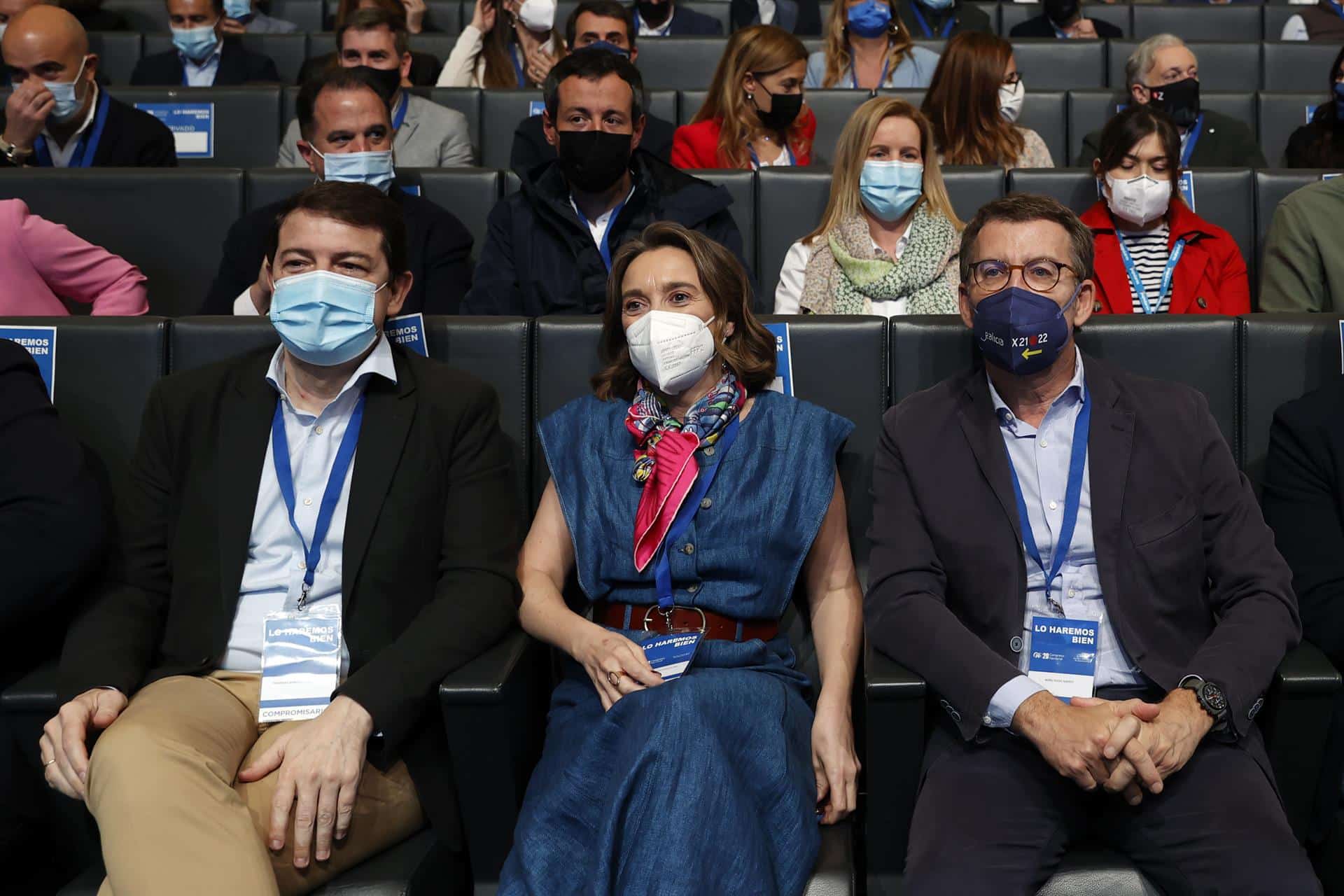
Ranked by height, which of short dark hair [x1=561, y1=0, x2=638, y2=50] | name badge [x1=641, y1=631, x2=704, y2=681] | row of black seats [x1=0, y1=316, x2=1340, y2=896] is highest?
short dark hair [x1=561, y1=0, x2=638, y2=50]

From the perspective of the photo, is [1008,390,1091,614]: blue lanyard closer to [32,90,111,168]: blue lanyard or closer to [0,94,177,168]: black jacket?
[0,94,177,168]: black jacket

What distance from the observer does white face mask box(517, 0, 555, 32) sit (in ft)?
16.6

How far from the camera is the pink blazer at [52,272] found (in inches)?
114

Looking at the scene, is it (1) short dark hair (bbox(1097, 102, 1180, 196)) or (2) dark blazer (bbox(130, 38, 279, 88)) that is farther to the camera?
(2) dark blazer (bbox(130, 38, 279, 88))

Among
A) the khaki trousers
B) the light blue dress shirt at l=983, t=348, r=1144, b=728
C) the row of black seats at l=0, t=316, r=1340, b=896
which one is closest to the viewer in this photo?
the khaki trousers

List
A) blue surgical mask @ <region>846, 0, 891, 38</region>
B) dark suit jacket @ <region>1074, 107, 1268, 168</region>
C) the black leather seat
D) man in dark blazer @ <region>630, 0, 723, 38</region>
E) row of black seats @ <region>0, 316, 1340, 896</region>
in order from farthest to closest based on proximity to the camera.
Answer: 1. man in dark blazer @ <region>630, 0, 723, 38</region>
2. blue surgical mask @ <region>846, 0, 891, 38</region>
3. dark suit jacket @ <region>1074, 107, 1268, 168</region>
4. the black leather seat
5. row of black seats @ <region>0, 316, 1340, 896</region>

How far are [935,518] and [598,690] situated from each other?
2.00ft

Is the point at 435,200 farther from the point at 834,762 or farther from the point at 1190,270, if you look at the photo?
the point at 834,762

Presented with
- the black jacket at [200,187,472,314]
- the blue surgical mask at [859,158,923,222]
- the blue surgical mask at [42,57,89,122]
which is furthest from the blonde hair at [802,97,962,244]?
the blue surgical mask at [42,57,89,122]

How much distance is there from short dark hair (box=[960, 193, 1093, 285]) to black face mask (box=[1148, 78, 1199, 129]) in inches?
93.3

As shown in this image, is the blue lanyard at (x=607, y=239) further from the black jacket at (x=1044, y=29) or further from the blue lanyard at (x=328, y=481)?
the black jacket at (x=1044, y=29)

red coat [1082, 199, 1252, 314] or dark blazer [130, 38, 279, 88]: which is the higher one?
dark blazer [130, 38, 279, 88]

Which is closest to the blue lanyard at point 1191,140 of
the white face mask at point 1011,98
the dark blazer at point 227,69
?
the white face mask at point 1011,98

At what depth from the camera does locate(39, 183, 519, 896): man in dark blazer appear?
6.11ft
